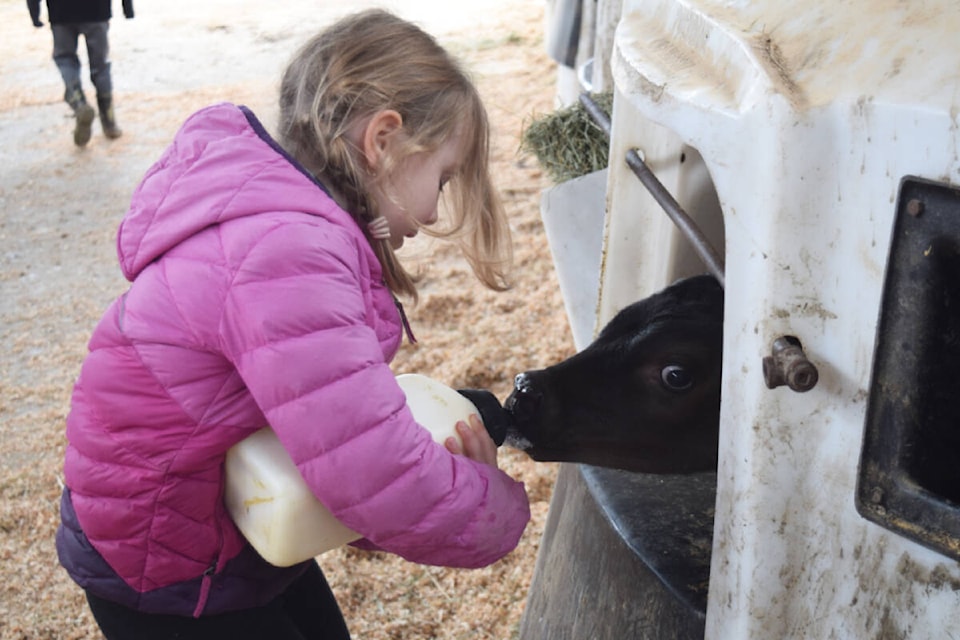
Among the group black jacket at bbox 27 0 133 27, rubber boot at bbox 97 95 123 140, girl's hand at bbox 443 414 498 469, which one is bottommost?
rubber boot at bbox 97 95 123 140

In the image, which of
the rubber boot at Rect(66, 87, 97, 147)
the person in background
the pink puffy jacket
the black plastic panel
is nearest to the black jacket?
the person in background

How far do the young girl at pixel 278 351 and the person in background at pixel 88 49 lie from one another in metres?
5.44

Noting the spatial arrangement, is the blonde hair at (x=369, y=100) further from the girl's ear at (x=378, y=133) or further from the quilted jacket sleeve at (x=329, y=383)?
the quilted jacket sleeve at (x=329, y=383)

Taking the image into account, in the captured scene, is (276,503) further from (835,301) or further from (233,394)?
(835,301)

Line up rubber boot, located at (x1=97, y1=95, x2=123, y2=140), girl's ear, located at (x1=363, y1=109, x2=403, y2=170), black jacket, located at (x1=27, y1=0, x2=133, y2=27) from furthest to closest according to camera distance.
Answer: rubber boot, located at (x1=97, y1=95, x2=123, y2=140) < black jacket, located at (x1=27, y1=0, x2=133, y2=27) < girl's ear, located at (x1=363, y1=109, x2=403, y2=170)

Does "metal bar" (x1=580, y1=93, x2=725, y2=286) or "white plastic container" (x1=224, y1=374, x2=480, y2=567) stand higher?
"metal bar" (x1=580, y1=93, x2=725, y2=286)

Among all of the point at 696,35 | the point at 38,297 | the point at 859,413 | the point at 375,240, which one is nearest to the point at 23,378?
the point at 38,297

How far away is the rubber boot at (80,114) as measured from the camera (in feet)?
22.2

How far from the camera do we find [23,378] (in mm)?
4129

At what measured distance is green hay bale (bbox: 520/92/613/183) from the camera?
11.6ft

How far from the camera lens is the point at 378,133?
1534mm

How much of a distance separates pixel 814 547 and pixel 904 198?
1.32ft

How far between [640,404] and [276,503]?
2.36 feet

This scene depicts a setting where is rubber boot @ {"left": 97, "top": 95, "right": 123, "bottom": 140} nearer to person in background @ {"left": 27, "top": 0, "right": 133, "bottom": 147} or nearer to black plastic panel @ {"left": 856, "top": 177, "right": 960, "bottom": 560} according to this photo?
person in background @ {"left": 27, "top": 0, "right": 133, "bottom": 147}
